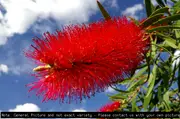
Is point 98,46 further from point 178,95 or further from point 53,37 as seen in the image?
point 178,95

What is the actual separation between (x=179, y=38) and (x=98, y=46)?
786mm

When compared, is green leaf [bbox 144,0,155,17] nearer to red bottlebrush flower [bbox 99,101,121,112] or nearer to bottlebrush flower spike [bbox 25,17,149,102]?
bottlebrush flower spike [bbox 25,17,149,102]

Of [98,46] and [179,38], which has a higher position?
[179,38]

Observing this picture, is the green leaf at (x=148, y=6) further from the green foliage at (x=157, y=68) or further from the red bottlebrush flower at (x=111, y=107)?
the red bottlebrush flower at (x=111, y=107)

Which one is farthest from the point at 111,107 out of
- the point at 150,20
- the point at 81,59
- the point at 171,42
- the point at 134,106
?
the point at 81,59

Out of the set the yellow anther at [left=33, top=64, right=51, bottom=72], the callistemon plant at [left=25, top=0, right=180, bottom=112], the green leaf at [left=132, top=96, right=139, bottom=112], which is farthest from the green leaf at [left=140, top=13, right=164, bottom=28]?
the green leaf at [left=132, top=96, right=139, bottom=112]

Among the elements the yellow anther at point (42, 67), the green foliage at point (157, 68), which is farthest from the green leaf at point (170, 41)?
the yellow anther at point (42, 67)

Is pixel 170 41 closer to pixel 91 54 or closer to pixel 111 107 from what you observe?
pixel 91 54

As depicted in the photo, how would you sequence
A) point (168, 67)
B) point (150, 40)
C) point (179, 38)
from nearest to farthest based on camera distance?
point (150, 40), point (179, 38), point (168, 67)

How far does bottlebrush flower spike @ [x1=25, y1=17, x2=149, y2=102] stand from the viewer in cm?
167

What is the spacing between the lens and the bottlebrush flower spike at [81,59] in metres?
1.67

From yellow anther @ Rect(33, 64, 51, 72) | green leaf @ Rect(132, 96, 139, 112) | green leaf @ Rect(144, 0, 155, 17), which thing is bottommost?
green leaf @ Rect(132, 96, 139, 112)

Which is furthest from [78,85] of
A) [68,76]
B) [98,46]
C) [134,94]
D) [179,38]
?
[134,94]

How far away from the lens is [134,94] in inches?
130
